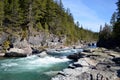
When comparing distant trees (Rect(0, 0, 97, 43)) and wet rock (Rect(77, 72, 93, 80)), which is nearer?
wet rock (Rect(77, 72, 93, 80))

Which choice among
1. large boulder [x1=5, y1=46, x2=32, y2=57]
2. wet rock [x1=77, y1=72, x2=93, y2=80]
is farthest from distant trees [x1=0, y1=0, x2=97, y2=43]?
wet rock [x1=77, y1=72, x2=93, y2=80]

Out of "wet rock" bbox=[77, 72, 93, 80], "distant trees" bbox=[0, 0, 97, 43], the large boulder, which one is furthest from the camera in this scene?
"distant trees" bbox=[0, 0, 97, 43]

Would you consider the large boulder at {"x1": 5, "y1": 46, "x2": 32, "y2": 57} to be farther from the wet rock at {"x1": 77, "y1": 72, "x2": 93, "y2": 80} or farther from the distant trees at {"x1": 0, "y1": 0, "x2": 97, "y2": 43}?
the wet rock at {"x1": 77, "y1": 72, "x2": 93, "y2": 80}

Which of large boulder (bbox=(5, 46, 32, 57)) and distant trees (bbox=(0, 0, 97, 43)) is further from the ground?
distant trees (bbox=(0, 0, 97, 43))

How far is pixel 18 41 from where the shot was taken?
56.6m

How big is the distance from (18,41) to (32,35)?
31.9 ft

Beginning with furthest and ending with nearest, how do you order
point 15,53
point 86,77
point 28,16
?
1. point 28,16
2. point 15,53
3. point 86,77

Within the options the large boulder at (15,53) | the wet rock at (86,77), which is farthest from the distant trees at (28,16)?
the wet rock at (86,77)

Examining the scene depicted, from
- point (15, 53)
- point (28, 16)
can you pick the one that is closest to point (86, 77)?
point (15, 53)

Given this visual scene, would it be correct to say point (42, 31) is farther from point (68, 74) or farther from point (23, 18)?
point (68, 74)

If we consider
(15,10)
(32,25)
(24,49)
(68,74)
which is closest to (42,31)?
(32,25)

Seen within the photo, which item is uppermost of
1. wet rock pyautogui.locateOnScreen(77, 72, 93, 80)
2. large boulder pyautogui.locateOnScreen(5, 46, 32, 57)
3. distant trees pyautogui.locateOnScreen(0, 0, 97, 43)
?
distant trees pyautogui.locateOnScreen(0, 0, 97, 43)

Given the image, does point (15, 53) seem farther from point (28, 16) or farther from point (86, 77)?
point (86, 77)

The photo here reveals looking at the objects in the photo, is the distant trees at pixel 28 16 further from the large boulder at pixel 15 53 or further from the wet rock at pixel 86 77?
the wet rock at pixel 86 77
